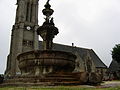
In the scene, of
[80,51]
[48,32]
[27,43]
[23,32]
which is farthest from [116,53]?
[48,32]

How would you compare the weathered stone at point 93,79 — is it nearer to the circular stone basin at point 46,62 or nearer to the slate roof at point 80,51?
the circular stone basin at point 46,62

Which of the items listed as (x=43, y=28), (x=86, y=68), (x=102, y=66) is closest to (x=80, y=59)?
(x=86, y=68)

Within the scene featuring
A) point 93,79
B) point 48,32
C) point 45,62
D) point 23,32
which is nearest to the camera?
point 93,79

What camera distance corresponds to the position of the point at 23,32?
189ft

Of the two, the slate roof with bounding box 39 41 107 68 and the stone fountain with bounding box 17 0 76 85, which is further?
the slate roof with bounding box 39 41 107 68

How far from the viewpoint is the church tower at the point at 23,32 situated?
5400cm

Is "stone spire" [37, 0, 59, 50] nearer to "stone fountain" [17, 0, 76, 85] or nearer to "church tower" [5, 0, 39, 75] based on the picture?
"stone fountain" [17, 0, 76, 85]

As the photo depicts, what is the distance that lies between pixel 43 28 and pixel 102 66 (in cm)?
5290

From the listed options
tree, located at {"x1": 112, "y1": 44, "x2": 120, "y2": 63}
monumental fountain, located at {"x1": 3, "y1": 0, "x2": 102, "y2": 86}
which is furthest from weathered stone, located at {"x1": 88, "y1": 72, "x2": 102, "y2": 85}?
tree, located at {"x1": 112, "y1": 44, "x2": 120, "y2": 63}

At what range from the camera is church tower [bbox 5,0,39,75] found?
54000 millimetres

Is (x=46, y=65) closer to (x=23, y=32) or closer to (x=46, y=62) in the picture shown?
(x=46, y=62)

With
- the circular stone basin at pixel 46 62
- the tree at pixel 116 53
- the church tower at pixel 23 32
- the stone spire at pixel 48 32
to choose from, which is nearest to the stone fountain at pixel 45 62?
the circular stone basin at pixel 46 62

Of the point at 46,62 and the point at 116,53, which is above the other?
the point at 116,53

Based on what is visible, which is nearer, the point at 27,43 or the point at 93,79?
the point at 93,79
